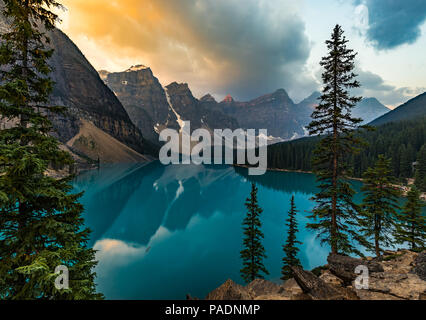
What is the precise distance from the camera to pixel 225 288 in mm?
7906

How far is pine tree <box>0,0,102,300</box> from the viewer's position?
4.86m

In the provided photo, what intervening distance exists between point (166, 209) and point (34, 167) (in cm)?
4115

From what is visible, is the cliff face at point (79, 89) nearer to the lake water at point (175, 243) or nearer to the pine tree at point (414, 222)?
the lake water at point (175, 243)

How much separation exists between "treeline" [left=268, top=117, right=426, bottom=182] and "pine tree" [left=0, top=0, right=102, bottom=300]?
44.0 metres

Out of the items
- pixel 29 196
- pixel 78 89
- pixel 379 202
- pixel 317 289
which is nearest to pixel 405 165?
pixel 379 202

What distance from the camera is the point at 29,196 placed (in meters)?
5.59

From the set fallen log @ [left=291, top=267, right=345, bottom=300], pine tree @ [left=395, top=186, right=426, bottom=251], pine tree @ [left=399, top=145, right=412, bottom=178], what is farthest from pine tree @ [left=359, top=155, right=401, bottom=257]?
pine tree @ [left=399, top=145, right=412, bottom=178]

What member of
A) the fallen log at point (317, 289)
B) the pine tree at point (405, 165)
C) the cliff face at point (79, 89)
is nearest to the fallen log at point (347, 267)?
the fallen log at point (317, 289)

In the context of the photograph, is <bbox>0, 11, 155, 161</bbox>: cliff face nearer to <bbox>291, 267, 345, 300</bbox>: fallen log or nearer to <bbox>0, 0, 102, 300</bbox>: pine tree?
<bbox>0, 0, 102, 300</bbox>: pine tree

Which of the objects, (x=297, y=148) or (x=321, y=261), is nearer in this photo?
(x=321, y=261)

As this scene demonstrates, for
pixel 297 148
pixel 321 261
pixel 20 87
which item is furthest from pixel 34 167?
pixel 297 148
